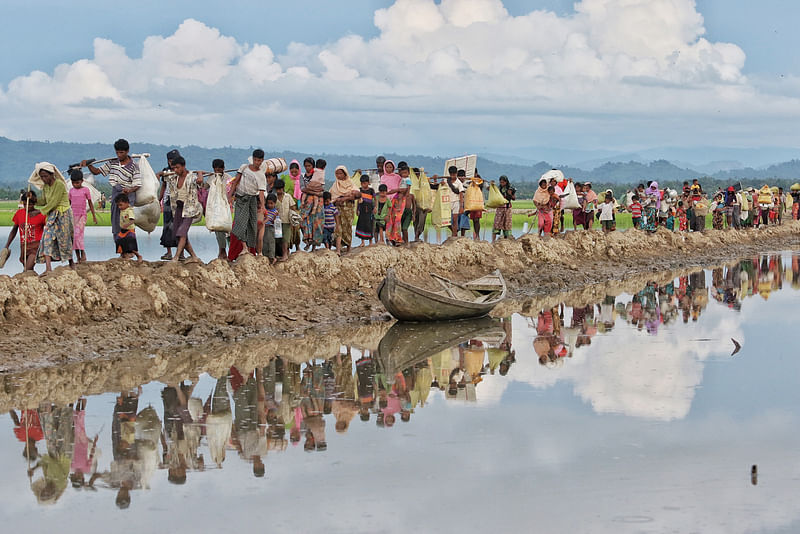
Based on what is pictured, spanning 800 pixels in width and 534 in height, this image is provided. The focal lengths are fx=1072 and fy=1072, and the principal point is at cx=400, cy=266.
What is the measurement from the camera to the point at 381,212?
1770cm

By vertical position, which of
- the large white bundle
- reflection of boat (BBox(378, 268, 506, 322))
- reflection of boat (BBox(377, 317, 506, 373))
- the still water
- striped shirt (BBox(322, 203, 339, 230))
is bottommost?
the still water

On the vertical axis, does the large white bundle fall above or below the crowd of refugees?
above

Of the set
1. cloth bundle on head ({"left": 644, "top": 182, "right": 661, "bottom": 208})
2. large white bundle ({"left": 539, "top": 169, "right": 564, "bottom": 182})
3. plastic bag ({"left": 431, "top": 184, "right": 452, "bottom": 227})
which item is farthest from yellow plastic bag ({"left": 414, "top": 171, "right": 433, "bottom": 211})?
cloth bundle on head ({"left": 644, "top": 182, "right": 661, "bottom": 208})

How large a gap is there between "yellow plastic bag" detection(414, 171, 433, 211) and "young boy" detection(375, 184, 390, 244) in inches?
31.4

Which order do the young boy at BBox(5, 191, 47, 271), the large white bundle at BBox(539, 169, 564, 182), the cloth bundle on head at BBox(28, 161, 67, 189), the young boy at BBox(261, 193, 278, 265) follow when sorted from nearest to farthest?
1. the cloth bundle on head at BBox(28, 161, 67, 189)
2. the young boy at BBox(5, 191, 47, 271)
3. the young boy at BBox(261, 193, 278, 265)
4. the large white bundle at BBox(539, 169, 564, 182)

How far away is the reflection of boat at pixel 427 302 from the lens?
14.4 meters

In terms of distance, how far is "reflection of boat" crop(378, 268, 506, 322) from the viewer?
14375 mm

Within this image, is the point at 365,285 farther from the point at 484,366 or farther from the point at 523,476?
the point at 523,476

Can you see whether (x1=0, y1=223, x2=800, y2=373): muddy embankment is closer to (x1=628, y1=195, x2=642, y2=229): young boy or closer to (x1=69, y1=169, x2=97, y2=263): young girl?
(x1=69, y1=169, x2=97, y2=263): young girl

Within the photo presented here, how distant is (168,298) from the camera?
13211 mm

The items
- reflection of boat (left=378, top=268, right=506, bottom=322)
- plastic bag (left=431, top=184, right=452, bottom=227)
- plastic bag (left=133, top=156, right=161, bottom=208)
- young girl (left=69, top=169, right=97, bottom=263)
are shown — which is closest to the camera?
young girl (left=69, top=169, right=97, bottom=263)

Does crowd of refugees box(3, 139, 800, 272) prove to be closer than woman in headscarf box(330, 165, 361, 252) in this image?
Yes

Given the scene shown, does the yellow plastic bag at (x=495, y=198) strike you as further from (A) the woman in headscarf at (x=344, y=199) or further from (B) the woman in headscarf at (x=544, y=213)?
(A) the woman in headscarf at (x=344, y=199)

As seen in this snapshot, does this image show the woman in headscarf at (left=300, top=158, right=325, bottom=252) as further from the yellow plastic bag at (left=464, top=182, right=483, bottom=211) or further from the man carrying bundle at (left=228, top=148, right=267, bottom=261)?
the yellow plastic bag at (left=464, top=182, right=483, bottom=211)
